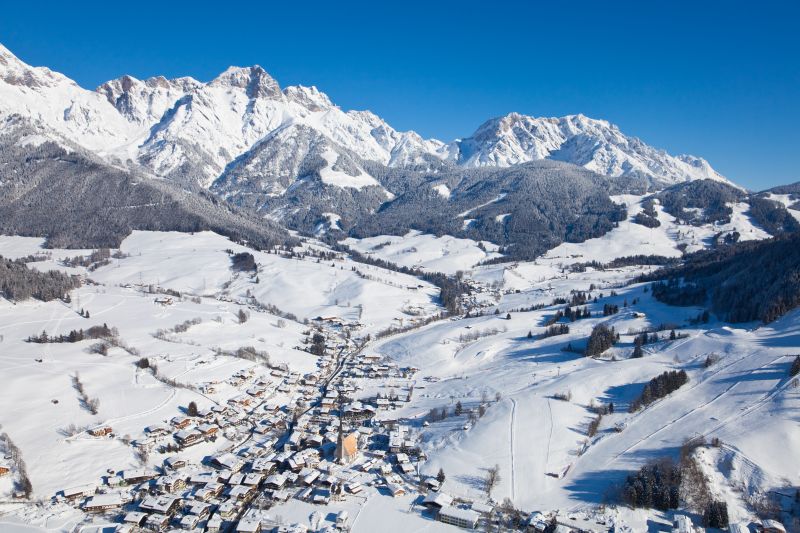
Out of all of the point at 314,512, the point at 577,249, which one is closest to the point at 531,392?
the point at 314,512

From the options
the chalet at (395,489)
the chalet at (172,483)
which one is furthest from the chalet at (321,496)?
the chalet at (172,483)

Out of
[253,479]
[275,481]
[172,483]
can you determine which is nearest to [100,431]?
A: [172,483]

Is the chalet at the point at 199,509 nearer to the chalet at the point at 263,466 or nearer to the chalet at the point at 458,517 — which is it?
the chalet at the point at 263,466

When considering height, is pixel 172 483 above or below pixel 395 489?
below

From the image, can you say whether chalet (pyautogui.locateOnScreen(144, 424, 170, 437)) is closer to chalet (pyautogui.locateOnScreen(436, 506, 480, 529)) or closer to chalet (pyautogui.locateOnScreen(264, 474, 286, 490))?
chalet (pyautogui.locateOnScreen(264, 474, 286, 490))

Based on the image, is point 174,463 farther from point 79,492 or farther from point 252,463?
point 79,492

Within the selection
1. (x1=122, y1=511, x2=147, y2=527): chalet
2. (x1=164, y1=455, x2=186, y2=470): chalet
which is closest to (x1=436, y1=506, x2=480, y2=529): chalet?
(x1=122, y1=511, x2=147, y2=527): chalet

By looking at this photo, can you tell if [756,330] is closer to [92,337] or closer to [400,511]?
[400,511]
